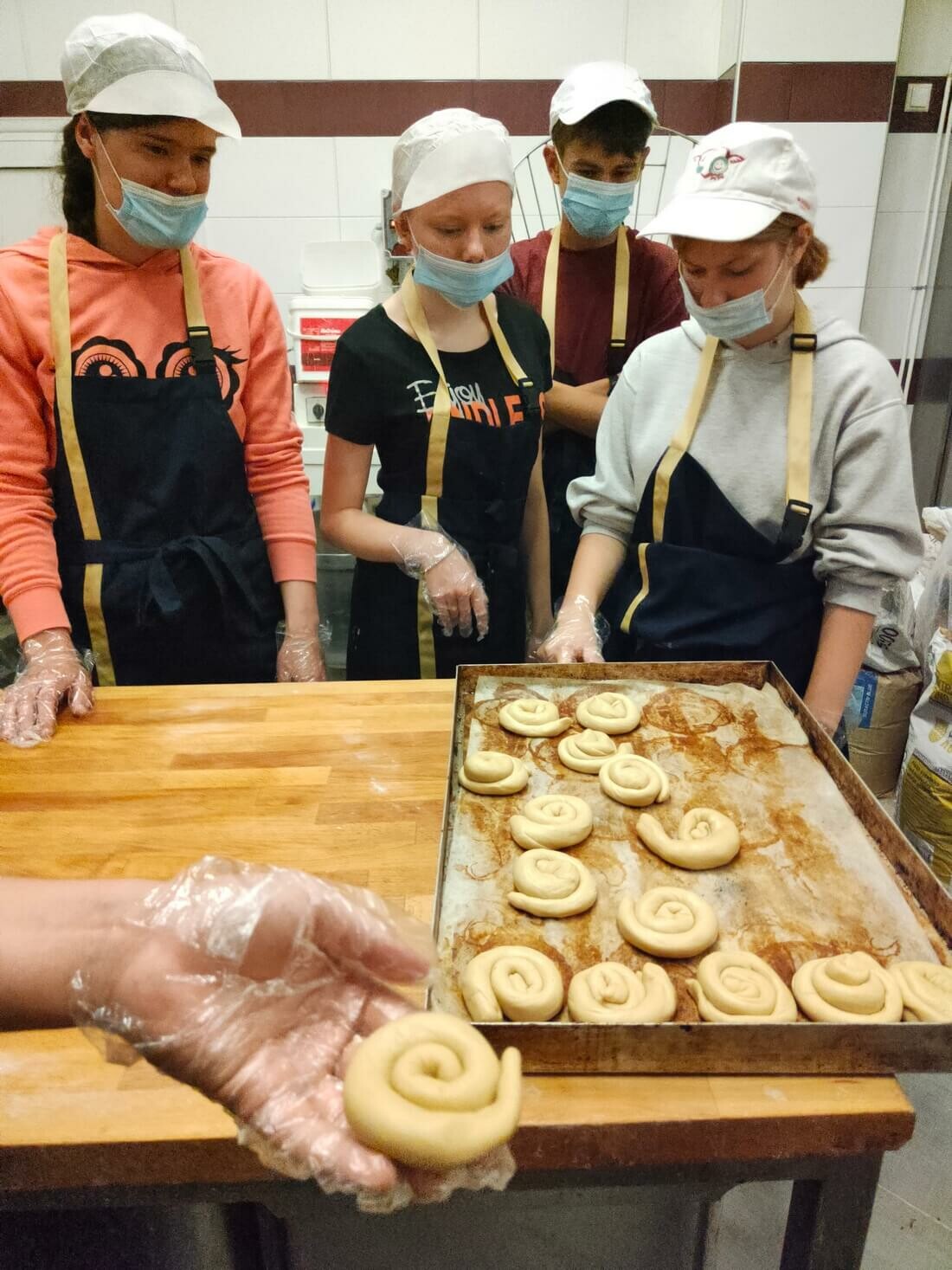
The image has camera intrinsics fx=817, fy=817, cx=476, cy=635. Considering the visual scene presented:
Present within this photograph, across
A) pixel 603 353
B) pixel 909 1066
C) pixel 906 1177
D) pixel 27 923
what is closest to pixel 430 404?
pixel 603 353

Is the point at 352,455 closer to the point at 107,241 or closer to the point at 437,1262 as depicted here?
the point at 107,241

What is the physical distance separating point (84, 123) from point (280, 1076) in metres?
1.66

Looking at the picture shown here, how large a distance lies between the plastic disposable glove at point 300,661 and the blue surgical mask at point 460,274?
794mm

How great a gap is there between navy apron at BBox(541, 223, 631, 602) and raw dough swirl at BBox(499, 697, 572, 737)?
664 mm

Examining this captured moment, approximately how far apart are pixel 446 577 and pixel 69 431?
0.78 m

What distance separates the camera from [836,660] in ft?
5.05

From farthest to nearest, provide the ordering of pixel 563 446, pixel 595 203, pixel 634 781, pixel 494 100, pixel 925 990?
1. pixel 494 100
2. pixel 563 446
3. pixel 595 203
4. pixel 634 781
5. pixel 925 990

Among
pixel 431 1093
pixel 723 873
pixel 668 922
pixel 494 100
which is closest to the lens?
pixel 431 1093

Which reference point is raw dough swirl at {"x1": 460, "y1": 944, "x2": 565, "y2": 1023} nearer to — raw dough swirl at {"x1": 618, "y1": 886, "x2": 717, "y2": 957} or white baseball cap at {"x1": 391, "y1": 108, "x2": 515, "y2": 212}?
raw dough swirl at {"x1": 618, "y1": 886, "x2": 717, "y2": 957}

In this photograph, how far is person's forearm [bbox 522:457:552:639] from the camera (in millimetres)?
1992

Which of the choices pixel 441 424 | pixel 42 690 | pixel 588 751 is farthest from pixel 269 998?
pixel 441 424

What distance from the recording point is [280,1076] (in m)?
0.71

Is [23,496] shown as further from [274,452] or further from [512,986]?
[512,986]

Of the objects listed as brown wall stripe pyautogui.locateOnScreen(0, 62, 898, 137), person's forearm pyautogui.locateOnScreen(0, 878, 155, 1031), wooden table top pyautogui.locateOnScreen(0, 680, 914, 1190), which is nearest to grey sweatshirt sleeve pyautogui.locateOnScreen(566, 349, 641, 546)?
wooden table top pyautogui.locateOnScreen(0, 680, 914, 1190)
